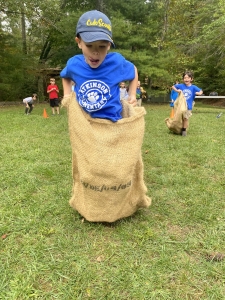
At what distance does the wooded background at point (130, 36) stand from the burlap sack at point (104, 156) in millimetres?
13593

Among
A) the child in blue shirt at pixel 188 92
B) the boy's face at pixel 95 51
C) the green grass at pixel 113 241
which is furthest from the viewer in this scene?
the child in blue shirt at pixel 188 92

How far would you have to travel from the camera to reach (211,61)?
23.6 m

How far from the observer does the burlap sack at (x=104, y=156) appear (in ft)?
7.79

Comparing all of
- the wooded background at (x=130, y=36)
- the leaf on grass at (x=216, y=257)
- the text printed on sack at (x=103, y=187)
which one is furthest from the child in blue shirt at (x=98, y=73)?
the wooded background at (x=130, y=36)

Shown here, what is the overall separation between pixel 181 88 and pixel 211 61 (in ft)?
60.8

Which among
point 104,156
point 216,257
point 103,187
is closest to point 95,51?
point 104,156

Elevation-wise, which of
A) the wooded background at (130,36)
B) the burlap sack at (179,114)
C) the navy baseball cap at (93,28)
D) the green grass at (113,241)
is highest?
the wooded background at (130,36)

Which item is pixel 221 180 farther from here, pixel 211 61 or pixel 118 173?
pixel 211 61

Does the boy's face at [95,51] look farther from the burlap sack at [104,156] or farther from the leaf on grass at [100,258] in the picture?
the leaf on grass at [100,258]

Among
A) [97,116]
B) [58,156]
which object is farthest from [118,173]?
[58,156]

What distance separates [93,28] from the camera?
2.19 metres

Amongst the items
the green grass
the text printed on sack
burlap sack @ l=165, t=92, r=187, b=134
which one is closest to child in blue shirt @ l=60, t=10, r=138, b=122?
the text printed on sack

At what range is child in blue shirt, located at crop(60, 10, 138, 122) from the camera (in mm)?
2244

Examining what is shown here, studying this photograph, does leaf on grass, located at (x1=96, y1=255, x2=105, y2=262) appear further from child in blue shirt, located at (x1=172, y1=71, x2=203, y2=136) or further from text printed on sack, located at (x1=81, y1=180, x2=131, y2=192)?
child in blue shirt, located at (x1=172, y1=71, x2=203, y2=136)
